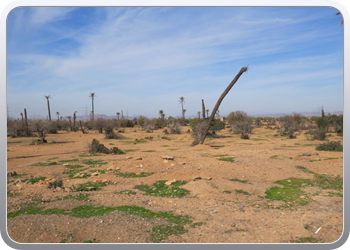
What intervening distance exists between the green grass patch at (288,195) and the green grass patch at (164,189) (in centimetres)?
227

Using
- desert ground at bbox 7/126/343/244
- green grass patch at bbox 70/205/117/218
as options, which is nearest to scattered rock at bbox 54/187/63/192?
desert ground at bbox 7/126/343/244

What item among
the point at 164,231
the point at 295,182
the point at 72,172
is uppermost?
the point at 164,231

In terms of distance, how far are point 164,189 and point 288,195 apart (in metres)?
3.35

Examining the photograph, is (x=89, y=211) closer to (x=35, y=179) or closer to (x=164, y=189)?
(x=164, y=189)

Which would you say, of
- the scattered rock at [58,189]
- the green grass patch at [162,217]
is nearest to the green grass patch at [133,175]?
the scattered rock at [58,189]

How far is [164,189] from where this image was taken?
23.8 ft

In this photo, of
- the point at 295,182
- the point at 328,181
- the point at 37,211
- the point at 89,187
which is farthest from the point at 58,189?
the point at 328,181

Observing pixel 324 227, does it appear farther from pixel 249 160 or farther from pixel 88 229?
pixel 249 160

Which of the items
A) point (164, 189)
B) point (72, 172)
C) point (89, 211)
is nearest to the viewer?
point (89, 211)

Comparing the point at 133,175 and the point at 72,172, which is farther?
the point at 72,172

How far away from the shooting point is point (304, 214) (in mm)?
4734

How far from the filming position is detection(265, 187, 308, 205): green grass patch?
605cm

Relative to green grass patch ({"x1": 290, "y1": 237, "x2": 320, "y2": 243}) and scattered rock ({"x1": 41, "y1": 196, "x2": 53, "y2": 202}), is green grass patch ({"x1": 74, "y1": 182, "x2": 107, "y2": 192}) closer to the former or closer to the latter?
scattered rock ({"x1": 41, "y1": 196, "x2": 53, "y2": 202})

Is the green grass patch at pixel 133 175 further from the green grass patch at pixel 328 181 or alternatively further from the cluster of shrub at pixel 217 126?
the green grass patch at pixel 328 181
